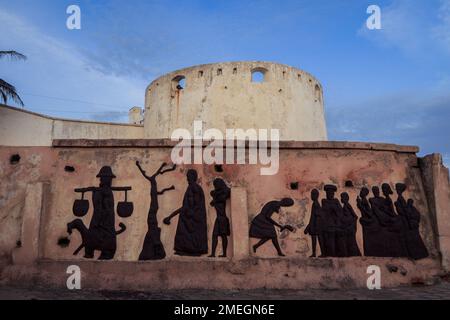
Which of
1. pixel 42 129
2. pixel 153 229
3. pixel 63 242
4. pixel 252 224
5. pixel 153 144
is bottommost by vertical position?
pixel 63 242

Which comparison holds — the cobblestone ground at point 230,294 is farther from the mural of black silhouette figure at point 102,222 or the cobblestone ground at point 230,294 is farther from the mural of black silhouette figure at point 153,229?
the mural of black silhouette figure at point 102,222

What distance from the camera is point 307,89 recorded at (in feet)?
65.6

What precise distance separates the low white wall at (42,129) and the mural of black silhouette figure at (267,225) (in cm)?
1198

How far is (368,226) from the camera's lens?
767 centimetres

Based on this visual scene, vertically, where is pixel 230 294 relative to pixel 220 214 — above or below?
below

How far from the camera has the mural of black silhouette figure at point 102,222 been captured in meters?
7.21

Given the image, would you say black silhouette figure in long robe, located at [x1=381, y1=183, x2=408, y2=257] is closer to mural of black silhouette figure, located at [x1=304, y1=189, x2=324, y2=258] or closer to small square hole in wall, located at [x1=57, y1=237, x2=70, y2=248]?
mural of black silhouette figure, located at [x1=304, y1=189, x2=324, y2=258]

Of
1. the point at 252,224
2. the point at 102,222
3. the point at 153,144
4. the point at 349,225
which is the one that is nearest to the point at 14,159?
the point at 102,222

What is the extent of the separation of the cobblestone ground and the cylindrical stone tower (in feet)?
39.9

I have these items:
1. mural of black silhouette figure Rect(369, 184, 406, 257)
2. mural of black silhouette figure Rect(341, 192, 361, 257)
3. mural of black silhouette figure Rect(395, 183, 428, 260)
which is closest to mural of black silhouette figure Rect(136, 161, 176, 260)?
mural of black silhouette figure Rect(341, 192, 361, 257)

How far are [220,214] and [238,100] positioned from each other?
11.8 metres

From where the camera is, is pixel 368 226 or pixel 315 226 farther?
pixel 368 226

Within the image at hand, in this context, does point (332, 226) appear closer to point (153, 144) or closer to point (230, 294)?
point (230, 294)

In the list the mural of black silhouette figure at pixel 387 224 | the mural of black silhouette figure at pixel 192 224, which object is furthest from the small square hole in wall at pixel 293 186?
the mural of black silhouette figure at pixel 192 224
